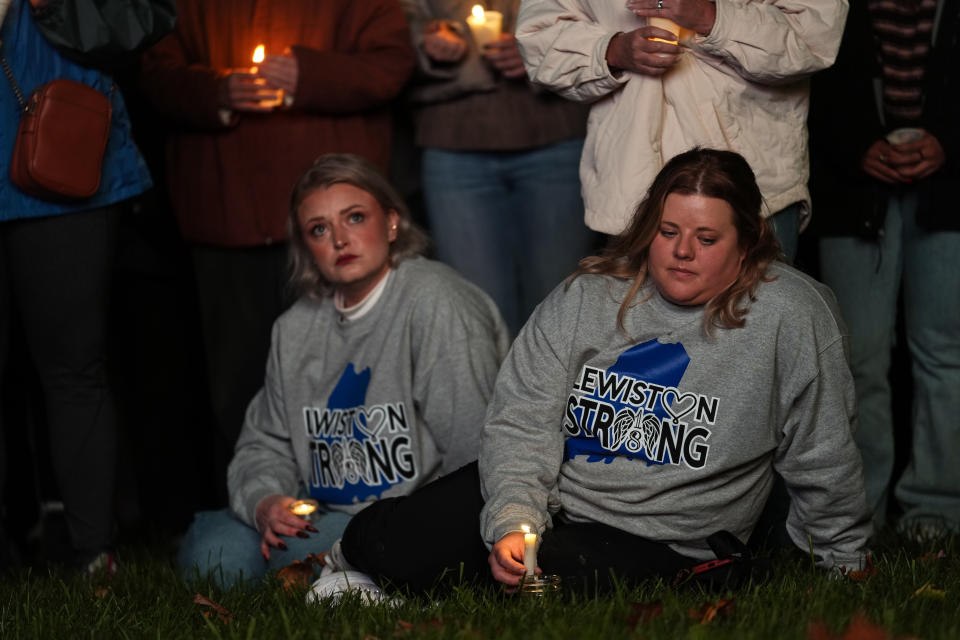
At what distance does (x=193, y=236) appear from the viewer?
181 inches

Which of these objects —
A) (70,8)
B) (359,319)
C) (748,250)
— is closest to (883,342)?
(748,250)

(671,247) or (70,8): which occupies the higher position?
(70,8)

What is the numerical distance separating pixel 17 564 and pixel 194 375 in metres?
1.37

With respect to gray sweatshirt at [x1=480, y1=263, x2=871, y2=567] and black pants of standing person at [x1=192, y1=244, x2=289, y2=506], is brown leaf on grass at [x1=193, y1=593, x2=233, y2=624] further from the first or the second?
black pants of standing person at [x1=192, y1=244, x2=289, y2=506]

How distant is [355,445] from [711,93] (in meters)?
1.45

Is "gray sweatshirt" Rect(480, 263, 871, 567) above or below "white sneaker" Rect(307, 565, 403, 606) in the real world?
above

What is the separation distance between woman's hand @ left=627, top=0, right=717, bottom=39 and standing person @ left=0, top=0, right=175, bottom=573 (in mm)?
1495

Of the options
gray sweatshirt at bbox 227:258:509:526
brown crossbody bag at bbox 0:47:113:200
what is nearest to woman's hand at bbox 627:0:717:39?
gray sweatshirt at bbox 227:258:509:526

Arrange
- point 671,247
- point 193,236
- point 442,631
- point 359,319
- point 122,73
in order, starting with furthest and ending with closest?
1. point 122,73
2. point 193,236
3. point 359,319
4. point 671,247
5. point 442,631

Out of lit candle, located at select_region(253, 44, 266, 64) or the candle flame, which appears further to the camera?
lit candle, located at select_region(253, 44, 266, 64)

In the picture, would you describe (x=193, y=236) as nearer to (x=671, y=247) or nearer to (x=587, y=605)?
(x=671, y=247)

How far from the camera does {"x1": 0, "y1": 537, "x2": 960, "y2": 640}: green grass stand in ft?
8.60

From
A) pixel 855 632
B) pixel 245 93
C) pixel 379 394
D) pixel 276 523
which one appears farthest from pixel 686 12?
pixel 276 523

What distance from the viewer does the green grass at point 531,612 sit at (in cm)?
262
